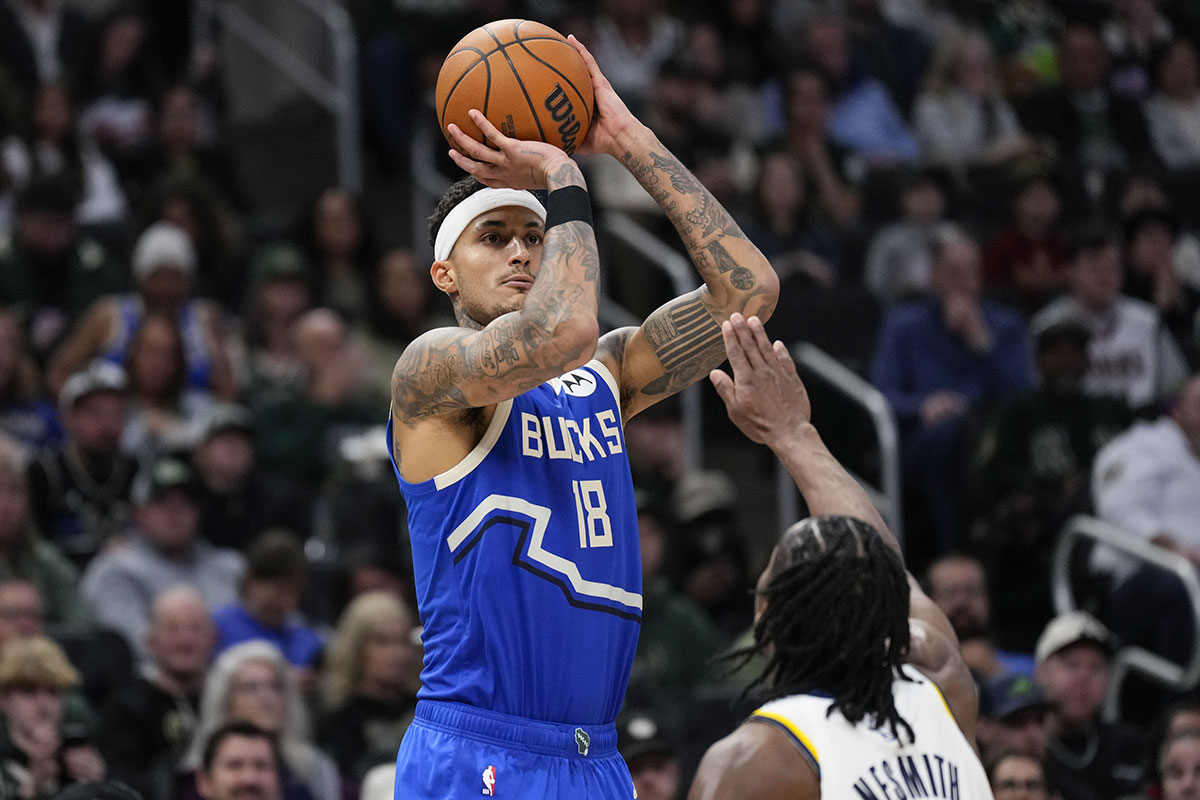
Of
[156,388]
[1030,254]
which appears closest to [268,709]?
[156,388]

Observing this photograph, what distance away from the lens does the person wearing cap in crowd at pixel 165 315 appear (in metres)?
10.1

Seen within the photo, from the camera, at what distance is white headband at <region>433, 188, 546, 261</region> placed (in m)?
4.40

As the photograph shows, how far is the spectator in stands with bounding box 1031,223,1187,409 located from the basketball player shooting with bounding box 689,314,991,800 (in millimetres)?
8059

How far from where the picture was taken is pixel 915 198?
12.5 m

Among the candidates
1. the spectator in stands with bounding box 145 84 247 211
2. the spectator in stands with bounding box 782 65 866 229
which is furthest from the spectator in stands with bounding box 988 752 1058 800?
the spectator in stands with bounding box 145 84 247 211

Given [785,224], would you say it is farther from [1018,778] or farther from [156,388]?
[1018,778]

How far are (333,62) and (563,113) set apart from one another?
1002 cm

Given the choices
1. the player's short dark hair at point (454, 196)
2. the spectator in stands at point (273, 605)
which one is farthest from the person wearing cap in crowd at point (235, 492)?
the player's short dark hair at point (454, 196)

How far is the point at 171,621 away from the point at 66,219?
3577 millimetres

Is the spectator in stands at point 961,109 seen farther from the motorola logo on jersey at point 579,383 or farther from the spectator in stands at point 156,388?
the motorola logo on jersey at point 579,383

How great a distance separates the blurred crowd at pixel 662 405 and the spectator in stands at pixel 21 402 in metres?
0.02

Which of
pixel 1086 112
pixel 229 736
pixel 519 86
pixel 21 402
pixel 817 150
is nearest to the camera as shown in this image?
pixel 519 86

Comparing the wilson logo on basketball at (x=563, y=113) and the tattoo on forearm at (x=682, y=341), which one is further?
the tattoo on forearm at (x=682, y=341)

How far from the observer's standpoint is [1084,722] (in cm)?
831
